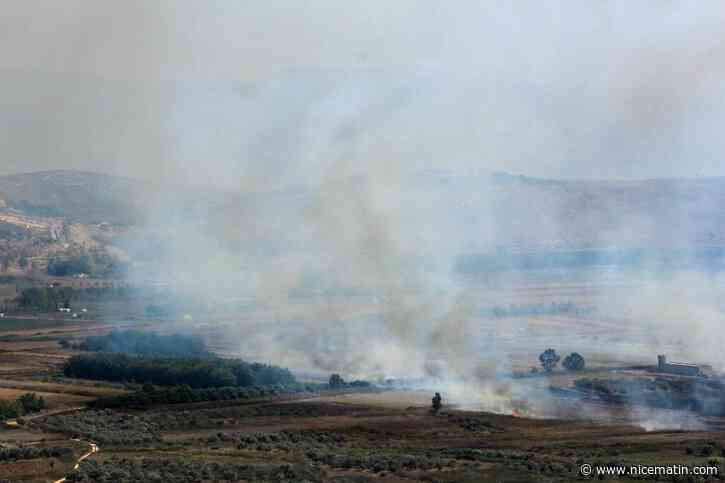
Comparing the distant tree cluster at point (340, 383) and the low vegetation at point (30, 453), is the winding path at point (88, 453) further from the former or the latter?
the distant tree cluster at point (340, 383)

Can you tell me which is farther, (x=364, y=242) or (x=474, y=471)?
(x=364, y=242)

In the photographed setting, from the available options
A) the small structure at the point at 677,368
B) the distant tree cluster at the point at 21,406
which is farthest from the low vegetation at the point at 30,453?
the small structure at the point at 677,368

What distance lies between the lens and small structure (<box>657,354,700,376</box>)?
252ft

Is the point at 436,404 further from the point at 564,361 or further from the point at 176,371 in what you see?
the point at 176,371

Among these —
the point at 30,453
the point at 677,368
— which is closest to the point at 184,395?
the point at 30,453

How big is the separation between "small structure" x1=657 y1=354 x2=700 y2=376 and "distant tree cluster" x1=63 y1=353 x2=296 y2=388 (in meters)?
26.8

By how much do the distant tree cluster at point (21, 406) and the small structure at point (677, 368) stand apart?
142 ft

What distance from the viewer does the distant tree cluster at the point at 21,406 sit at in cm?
6320

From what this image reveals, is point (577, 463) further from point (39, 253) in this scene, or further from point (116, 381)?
point (39, 253)

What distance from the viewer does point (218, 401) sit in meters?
71.1

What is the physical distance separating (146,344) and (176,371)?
2077 centimetres

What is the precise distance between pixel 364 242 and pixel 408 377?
1506 inches

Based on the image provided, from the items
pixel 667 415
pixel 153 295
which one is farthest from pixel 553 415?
pixel 153 295

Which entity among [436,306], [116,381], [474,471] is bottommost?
[474,471]
